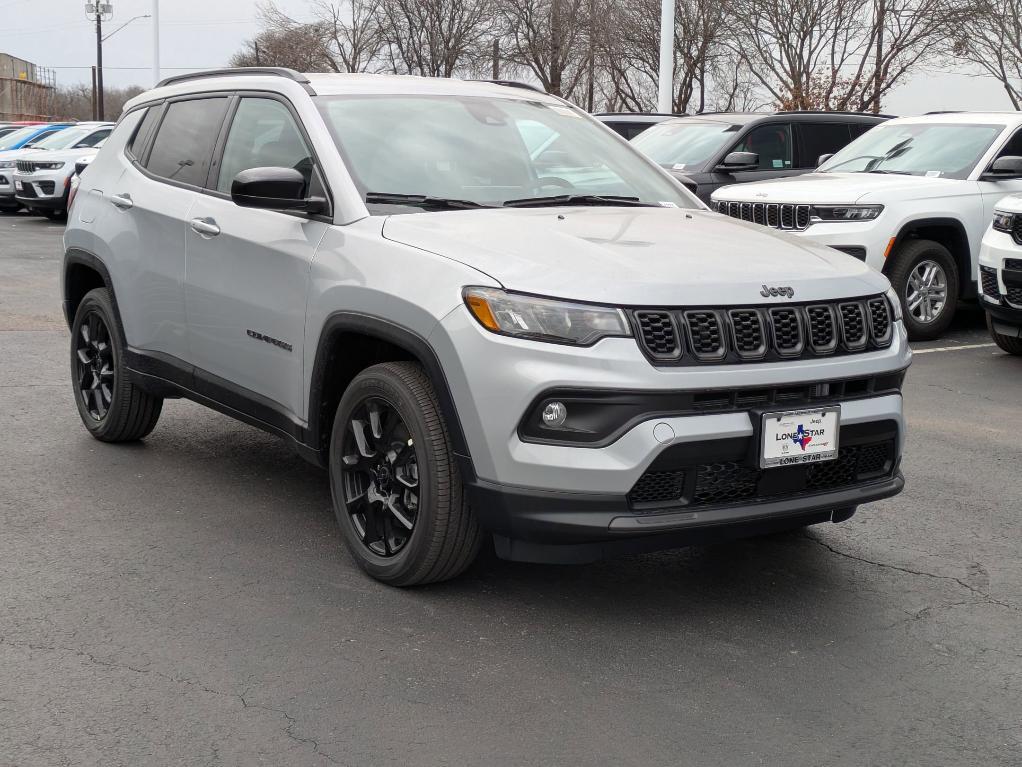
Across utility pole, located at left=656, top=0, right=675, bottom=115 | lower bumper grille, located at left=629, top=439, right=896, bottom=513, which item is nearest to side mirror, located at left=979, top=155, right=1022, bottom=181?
lower bumper grille, located at left=629, top=439, right=896, bottom=513

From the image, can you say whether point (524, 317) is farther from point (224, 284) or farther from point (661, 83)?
point (661, 83)

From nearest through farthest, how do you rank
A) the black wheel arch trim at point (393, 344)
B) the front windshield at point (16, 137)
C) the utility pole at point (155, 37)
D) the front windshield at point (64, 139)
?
the black wheel arch trim at point (393, 344) → the front windshield at point (64, 139) → the front windshield at point (16, 137) → the utility pole at point (155, 37)

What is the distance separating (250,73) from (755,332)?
2732 mm

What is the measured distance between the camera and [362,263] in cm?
440

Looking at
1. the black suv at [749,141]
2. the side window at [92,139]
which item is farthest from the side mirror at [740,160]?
the side window at [92,139]

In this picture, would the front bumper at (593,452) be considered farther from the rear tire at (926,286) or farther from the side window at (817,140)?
the side window at (817,140)

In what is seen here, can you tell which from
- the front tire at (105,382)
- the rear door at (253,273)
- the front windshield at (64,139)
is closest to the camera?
the rear door at (253,273)

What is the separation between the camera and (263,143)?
5277 mm

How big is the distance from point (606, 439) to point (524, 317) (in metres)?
0.45

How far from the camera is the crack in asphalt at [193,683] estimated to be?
3311mm

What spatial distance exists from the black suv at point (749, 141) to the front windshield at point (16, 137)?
17.4 metres

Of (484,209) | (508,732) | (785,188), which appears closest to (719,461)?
(508,732)

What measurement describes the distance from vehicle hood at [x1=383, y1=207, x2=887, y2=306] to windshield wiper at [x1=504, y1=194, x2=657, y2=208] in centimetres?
10

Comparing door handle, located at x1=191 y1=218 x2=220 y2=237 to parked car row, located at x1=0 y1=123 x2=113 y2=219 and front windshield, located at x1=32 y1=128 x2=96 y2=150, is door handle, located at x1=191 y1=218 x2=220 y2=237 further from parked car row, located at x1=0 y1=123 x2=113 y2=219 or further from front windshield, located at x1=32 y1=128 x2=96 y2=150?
front windshield, located at x1=32 y1=128 x2=96 y2=150
